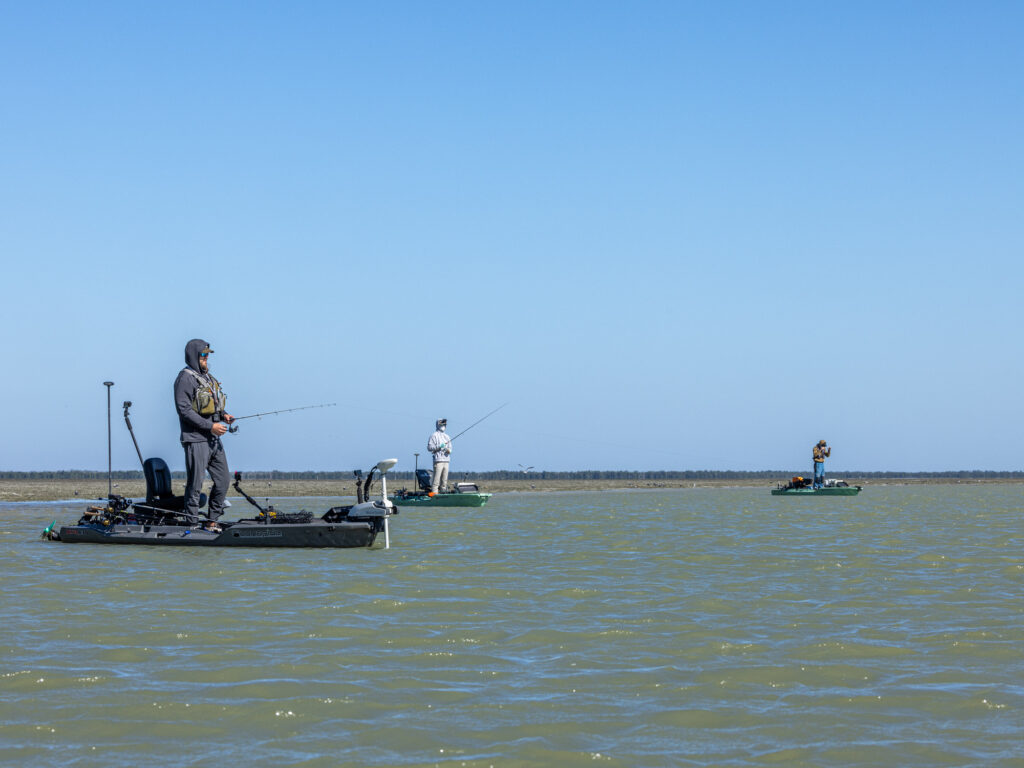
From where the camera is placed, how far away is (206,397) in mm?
18312

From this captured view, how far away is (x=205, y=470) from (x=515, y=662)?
11776mm

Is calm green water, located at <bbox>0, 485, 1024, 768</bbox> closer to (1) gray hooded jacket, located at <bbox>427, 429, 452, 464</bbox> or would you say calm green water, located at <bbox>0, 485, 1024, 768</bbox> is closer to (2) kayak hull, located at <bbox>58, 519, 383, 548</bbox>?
(2) kayak hull, located at <bbox>58, 519, 383, 548</bbox>

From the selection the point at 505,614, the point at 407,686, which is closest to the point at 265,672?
the point at 407,686

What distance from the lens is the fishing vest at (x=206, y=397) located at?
18297 millimetres

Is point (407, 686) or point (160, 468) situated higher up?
point (160, 468)

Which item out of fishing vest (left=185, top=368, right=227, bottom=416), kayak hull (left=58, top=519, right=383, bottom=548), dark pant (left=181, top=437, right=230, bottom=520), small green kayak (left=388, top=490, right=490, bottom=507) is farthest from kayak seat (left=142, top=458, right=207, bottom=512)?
small green kayak (left=388, top=490, right=490, bottom=507)

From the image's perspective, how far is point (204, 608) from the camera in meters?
10.8

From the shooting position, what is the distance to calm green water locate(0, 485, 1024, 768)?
19.2ft

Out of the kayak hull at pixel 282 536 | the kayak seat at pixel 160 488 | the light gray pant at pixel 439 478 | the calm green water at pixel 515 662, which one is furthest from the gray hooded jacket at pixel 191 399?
the light gray pant at pixel 439 478

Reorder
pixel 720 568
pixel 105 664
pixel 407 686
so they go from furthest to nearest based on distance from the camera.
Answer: pixel 720 568, pixel 105 664, pixel 407 686

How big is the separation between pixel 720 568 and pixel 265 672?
26.8ft

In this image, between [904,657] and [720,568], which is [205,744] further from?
[720,568]

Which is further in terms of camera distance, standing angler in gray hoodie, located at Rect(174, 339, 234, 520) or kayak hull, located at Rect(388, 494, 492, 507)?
kayak hull, located at Rect(388, 494, 492, 507)

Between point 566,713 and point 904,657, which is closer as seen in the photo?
point 566,713
